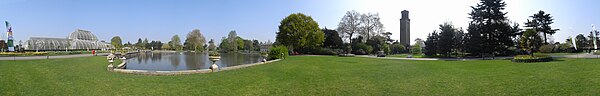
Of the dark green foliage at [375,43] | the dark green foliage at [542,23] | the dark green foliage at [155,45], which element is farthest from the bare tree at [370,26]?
the dark green foliage at [155,45]

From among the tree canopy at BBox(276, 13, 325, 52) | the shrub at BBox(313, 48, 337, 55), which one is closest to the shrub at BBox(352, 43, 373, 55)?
the shrub at BBox(313, 48, 337, 55)

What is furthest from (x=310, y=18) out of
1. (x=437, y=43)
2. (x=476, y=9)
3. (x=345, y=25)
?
(x=476, y=9)

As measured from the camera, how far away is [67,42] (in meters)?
48.6

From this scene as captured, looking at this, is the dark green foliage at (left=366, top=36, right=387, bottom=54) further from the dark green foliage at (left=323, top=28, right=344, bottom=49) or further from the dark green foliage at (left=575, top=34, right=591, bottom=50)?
the dark green foliage at (left=575, top=34, right=591, bottom=50)

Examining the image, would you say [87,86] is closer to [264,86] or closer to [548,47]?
[264,86]

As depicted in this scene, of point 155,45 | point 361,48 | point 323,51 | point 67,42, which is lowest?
point 323,51

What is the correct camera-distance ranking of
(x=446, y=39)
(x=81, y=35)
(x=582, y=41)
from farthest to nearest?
1. (x=81, y=35)
2. (x=582, y=41)
3. (x=446, y=39)

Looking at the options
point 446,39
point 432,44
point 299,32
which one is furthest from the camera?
point 299,32

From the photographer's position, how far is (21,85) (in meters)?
5.66

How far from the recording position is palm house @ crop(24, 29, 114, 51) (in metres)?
43.4

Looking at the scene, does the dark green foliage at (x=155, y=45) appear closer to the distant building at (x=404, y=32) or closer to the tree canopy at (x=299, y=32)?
the tree canopy at (x=299, y=32)

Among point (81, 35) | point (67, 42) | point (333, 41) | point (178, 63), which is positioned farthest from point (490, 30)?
point (81, 35)

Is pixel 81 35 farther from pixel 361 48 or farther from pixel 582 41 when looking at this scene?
pixel 582 41

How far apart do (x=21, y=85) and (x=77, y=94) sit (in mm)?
1626
